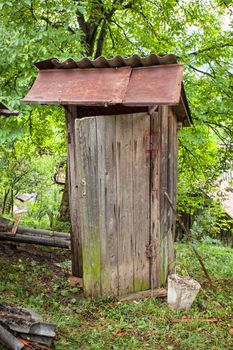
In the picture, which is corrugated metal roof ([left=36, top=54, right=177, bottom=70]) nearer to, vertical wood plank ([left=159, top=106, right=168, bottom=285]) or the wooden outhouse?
the wooden outhouse

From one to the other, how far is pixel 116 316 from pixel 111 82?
8.85ft

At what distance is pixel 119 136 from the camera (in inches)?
164

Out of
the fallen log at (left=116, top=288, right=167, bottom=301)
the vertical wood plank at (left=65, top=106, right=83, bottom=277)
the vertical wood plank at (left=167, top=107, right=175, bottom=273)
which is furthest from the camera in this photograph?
the vertical wood plank at (left=167, top=107, right=175, bottom=273)

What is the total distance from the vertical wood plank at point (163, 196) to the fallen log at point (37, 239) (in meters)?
2.33

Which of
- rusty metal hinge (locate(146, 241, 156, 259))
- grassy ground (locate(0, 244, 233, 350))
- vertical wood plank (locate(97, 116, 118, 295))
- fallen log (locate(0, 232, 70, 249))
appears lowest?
grassy ground (locate(0, 244, 233, 350))

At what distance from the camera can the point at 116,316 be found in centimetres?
400

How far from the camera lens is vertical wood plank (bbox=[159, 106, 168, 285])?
4543 mm

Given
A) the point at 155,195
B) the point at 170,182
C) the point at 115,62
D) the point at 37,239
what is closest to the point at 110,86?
the point at 115,62

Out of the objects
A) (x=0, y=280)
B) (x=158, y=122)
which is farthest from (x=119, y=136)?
(x=0, y=280)

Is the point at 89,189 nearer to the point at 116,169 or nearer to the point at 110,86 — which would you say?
the point at 116,169

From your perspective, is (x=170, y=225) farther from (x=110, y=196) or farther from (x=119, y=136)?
(x=119, y=136)

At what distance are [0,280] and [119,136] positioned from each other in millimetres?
2553

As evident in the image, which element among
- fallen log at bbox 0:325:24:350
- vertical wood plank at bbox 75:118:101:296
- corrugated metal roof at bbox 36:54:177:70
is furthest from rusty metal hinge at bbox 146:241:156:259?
corrugated metal roof at bbox 36:54:177:70

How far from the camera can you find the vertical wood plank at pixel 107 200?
4.12m
